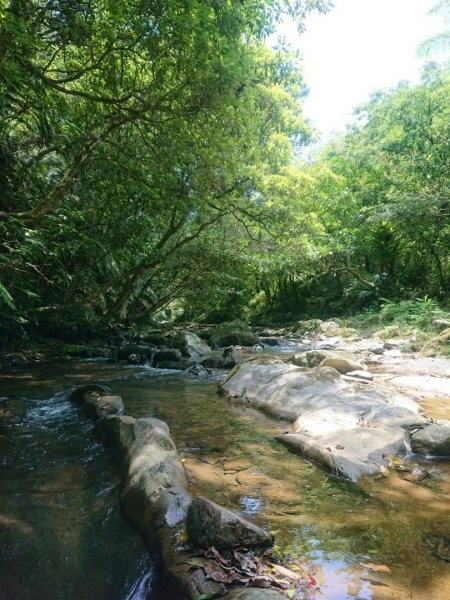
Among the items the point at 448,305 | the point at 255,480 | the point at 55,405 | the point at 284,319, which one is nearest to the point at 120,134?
the point at 55,405

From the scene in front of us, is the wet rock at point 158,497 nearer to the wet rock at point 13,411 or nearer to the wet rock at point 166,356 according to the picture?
the wet rock at point 13,411

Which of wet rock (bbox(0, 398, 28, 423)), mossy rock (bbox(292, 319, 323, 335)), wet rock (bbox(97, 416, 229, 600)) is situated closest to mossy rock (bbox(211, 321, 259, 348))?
mossy rock (bbox(292, 319, 323, 335))

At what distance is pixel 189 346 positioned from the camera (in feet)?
39.3

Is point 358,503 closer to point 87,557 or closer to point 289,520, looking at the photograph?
point 289,520

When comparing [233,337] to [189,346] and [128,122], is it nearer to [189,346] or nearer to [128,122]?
[189,346]

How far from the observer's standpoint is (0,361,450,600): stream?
223 centimetres

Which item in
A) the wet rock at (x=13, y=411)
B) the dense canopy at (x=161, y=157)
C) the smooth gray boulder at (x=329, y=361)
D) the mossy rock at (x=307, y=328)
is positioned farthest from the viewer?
the mossy rock at (x=307, y=328)

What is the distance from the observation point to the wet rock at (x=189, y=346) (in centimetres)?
1177

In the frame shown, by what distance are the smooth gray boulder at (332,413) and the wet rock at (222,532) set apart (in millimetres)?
1406

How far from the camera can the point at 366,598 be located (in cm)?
202

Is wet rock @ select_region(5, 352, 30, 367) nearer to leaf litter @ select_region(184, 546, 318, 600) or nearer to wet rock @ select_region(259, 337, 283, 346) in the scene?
wet rock @ select_region(259, 337, 283, 346)

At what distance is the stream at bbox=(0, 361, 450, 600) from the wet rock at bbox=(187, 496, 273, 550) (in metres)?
0.20

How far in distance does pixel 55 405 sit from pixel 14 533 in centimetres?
341

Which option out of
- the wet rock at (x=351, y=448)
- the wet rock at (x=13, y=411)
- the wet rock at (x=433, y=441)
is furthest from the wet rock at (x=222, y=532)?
the wet rock at (x=13, y=411)
